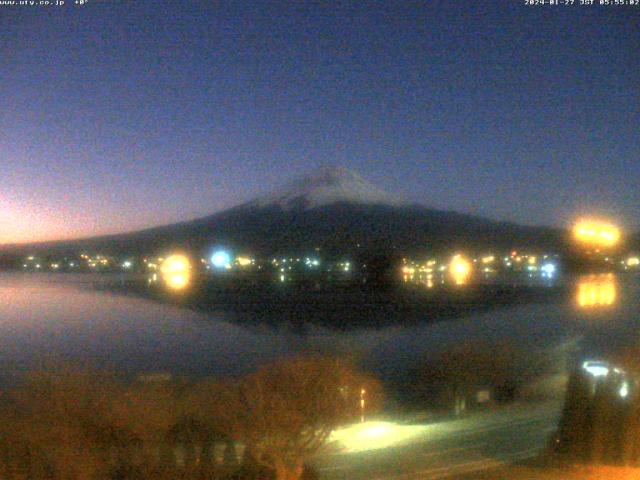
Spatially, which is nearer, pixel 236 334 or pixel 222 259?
pixel 236 334

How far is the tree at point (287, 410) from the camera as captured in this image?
9.38 meters

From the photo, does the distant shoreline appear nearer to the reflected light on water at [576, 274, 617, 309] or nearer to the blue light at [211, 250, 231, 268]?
the reflected light on water at [576, 274, 617, 309]

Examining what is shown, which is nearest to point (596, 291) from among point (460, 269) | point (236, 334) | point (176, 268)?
point (460, 269)

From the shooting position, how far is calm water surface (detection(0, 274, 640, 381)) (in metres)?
18.9

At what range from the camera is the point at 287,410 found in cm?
949

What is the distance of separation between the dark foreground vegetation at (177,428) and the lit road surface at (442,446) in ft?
2.82

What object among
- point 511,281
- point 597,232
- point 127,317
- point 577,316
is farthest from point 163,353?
point 511,281

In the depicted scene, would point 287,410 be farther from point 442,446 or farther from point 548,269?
point 548,269

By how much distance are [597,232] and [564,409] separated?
6420 millimetres

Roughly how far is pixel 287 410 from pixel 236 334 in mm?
13516

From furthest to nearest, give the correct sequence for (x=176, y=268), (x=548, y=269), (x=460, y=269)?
(x=176, y=268)
(x=460, y=269)
(x=548, y=269)

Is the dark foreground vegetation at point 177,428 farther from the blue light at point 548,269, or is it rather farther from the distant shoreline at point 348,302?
the blue light at point 548,269

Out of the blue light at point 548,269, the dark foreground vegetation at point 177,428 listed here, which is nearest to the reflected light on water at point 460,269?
the blue light at point 548,269

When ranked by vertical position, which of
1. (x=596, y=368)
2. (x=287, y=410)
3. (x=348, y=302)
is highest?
(x=287, y=410)
